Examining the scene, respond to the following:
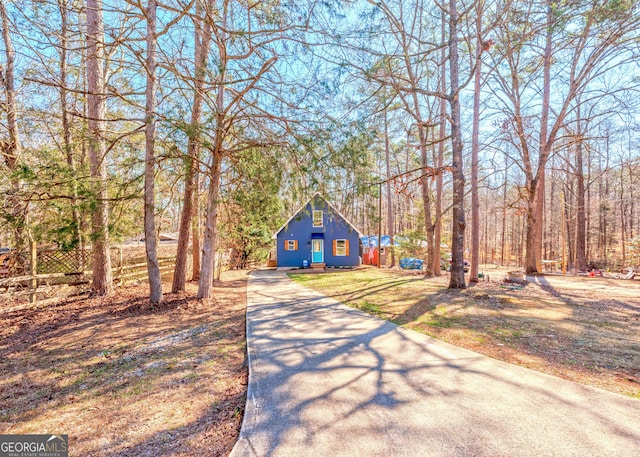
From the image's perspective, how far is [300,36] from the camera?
5.35m

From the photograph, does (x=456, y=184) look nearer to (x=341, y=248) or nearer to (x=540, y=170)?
(x=540, y=170)

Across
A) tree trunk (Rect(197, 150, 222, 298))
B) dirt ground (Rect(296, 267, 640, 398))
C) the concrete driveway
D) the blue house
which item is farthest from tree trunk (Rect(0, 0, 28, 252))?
the blue house

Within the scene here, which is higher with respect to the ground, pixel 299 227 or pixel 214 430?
pixel 299 227

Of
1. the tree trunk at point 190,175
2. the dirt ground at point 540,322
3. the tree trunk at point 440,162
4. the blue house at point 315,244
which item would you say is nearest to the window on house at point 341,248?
the blue house at point 315,244

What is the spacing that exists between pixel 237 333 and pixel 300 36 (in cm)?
562

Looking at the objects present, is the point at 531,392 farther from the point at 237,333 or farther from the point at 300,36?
the point at 300,36

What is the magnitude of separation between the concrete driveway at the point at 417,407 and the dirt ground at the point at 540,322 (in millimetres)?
442

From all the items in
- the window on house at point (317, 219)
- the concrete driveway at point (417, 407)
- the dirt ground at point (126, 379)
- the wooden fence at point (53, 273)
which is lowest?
the dirt ground at point (126, 379)

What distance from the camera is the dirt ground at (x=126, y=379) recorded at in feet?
7.47

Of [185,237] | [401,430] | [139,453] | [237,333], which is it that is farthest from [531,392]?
[185,237]

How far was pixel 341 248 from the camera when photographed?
18.4 meters

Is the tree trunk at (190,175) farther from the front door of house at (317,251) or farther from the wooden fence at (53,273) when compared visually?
the front door of house at (317,251)

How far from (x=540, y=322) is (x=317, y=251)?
14.2 meters

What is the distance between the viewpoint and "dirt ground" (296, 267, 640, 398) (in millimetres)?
3240
